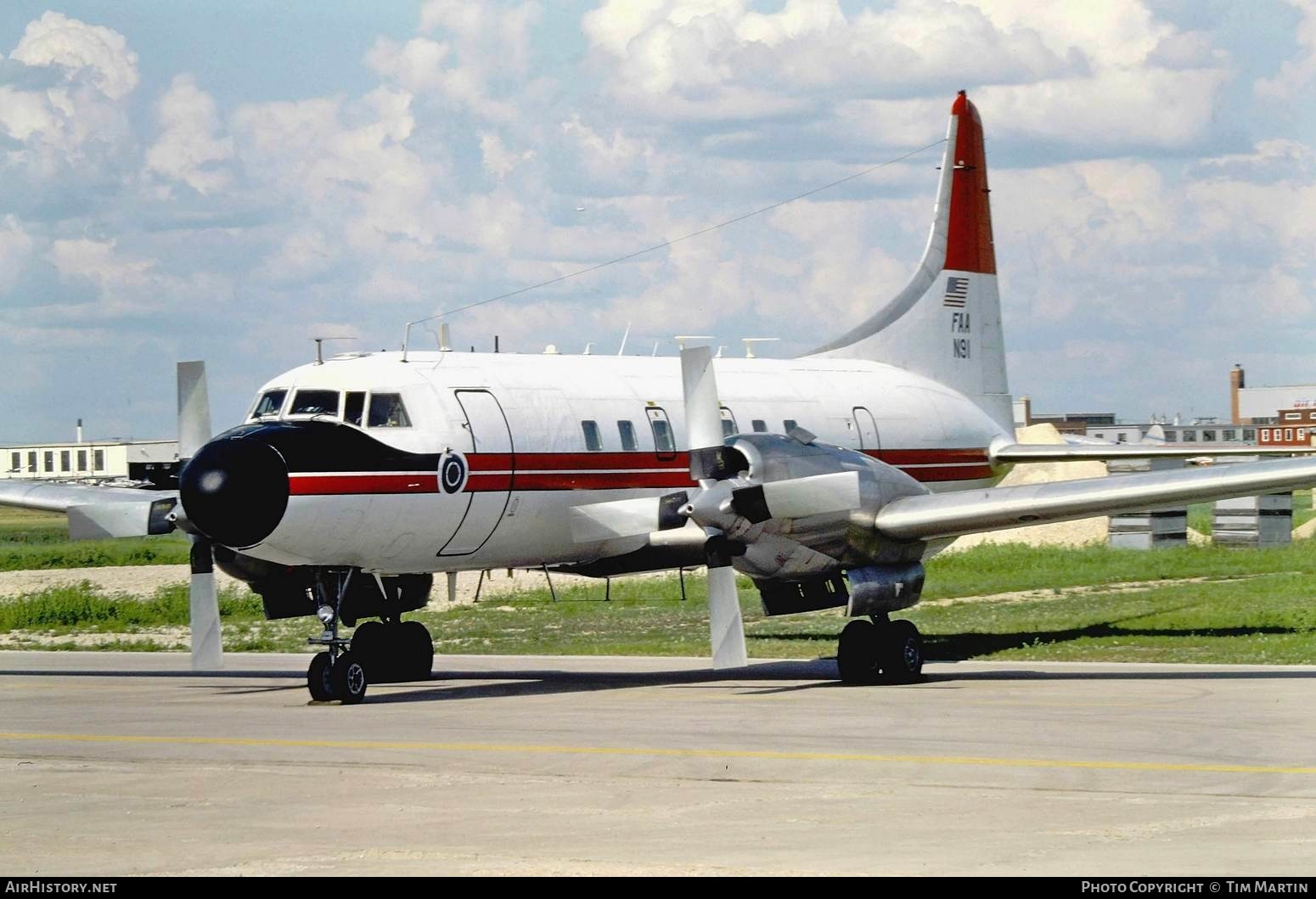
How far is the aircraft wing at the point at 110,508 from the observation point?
786 inches

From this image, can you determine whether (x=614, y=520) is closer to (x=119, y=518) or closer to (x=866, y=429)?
(x=866, y=429)

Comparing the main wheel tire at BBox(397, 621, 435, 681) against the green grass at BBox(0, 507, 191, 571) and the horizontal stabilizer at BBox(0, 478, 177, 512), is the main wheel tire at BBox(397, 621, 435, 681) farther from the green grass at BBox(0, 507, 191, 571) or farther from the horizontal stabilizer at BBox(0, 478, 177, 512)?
the green grass at BBox(0, 507, 191, 571)

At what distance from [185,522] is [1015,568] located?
2314cm

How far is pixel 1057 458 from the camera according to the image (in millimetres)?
23094

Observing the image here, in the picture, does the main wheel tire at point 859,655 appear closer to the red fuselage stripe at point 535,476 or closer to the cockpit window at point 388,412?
the red fuselage stripe at point 535,476

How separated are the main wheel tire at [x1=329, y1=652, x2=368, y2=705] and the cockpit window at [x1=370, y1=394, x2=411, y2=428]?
98.3 inches

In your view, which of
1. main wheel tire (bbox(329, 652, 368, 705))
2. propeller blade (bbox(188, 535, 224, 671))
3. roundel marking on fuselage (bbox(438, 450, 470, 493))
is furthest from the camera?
propeller blade (bbox(188, 535, 224, 671))

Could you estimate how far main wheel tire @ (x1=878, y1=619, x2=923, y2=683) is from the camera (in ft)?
62.0

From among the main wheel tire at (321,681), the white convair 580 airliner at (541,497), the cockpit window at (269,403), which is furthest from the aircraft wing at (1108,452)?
the cockpit window at (269,403)

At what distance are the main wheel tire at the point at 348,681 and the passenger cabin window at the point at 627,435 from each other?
4259 mm

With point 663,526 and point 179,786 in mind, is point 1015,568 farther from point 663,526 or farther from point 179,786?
point 179,786

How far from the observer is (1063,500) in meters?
18.2

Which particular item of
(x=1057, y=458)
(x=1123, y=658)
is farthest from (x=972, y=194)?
(x=1123, y=658)

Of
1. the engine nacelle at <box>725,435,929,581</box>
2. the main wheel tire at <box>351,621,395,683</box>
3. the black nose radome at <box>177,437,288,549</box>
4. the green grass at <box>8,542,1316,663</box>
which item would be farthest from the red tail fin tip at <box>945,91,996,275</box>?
the black nose radome at <box>177,437,288,549</box>
